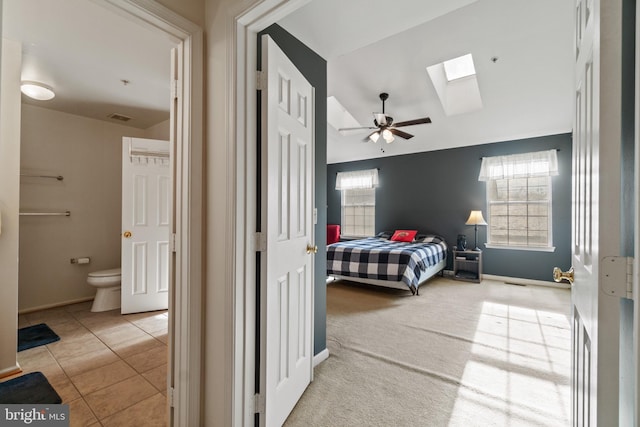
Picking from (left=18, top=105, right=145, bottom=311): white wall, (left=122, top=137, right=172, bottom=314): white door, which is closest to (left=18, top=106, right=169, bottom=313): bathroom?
(left=18, top=105, right=145, bottom=311): white wall

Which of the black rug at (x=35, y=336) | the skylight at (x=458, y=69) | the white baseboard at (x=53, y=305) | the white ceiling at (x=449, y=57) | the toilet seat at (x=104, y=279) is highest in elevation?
the skylight at (x=458, y=69)

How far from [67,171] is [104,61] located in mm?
1919

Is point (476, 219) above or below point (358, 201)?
below

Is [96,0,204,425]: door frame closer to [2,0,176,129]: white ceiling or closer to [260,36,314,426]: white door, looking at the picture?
[2,0,176,129]: white ceiling

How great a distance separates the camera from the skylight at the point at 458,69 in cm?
406

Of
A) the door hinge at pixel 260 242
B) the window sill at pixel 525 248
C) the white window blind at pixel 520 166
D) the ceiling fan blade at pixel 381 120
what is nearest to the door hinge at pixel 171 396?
the door hinge at pixel 260 242

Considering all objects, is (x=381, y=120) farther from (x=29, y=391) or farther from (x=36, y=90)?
(x=29, y=391)

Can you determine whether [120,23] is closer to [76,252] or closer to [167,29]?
[167,29]

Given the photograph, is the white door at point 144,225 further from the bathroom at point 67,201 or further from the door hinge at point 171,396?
the door hinge at point 171,396

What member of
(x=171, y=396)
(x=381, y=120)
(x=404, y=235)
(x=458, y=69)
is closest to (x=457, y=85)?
(x=458, y=69)

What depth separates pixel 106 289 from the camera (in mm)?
3320

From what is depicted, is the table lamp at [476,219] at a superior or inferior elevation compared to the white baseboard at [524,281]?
superior

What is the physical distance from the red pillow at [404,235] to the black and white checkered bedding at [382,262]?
2.51ft

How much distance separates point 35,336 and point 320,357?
2.74m
